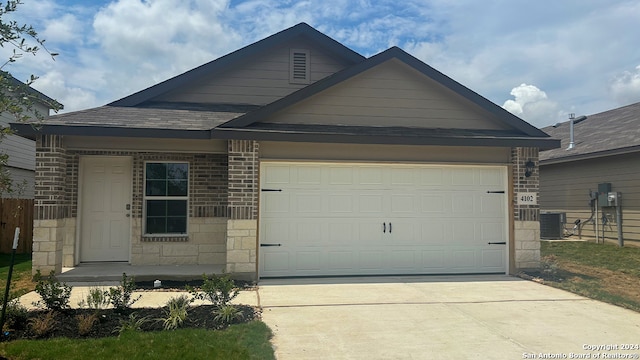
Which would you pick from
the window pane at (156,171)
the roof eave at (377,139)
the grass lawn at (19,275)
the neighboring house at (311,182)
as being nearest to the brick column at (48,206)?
the neighboring house at (311,182)

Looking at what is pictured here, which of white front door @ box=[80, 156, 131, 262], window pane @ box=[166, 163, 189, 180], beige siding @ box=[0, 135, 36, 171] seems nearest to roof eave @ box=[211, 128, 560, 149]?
window pane @ box=[166, 163, 189, 180]

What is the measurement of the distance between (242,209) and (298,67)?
16.2ft

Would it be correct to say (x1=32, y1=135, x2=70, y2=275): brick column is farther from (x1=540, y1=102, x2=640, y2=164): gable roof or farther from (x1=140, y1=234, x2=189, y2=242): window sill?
(x1=540, y1=102, x2=640, y2=164): gable roof

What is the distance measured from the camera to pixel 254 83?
11.8m

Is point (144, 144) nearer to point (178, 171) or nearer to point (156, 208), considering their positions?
point (178, 171)

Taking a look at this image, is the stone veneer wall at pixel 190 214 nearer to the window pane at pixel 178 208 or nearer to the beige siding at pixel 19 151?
the window pane at pixel 178 208

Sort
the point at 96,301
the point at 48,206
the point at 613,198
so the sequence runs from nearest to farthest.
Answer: the point at 96,301 < the point at 48,206 < the point at 613,198

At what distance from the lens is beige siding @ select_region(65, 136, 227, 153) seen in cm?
884

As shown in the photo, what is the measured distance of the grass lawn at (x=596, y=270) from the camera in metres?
7.73

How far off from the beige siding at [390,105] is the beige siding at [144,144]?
1.37m

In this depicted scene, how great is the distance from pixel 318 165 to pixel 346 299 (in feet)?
9.62

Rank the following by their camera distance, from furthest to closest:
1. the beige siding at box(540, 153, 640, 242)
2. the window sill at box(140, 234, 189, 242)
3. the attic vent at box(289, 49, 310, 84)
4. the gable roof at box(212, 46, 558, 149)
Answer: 1. the beige siding at box(540, 153, 640, 242)
2. the attic vent at box(289, 49, 310, 84)
3. the window sill at box(140, 234, 189, 242)
4. the gable roof at box(212, 46, 558, 149)

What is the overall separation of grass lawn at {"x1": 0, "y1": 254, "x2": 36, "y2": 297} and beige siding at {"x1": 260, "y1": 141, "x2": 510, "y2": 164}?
15.4ft

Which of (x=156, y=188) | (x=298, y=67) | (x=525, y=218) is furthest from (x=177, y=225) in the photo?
(x=525, y=218)
